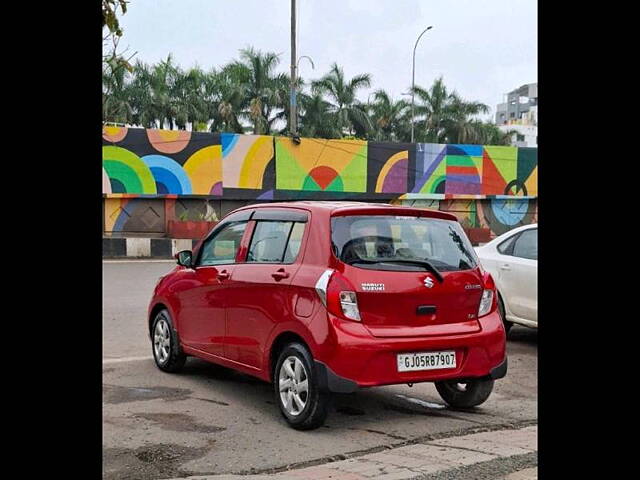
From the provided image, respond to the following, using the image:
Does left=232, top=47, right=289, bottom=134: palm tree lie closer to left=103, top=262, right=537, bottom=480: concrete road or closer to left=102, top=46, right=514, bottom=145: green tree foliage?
left=102, top=46, right=514, bottom=145: green tree foliage

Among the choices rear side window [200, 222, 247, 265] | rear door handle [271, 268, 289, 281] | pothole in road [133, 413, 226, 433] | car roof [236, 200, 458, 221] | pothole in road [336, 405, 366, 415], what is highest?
car roof [236, 200, 458, 221]

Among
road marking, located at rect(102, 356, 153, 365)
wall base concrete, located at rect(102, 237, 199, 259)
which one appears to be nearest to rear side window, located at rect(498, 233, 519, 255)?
road marking, located at rect(102, 356, 153, 365)

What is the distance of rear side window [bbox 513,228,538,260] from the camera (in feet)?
29.5

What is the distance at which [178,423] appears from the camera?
5.60 meters

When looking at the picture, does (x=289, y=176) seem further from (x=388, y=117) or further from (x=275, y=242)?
(x=388, y=117)

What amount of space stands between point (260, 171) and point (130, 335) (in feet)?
61.2

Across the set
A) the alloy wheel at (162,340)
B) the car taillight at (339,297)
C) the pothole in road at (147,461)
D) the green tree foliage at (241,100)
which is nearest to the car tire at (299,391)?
the car taillight at (339,297)

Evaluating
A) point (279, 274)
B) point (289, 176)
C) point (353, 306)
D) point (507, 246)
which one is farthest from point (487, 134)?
point (353, 306)

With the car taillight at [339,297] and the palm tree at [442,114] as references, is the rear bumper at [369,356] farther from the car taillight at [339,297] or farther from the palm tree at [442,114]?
the palm tree at [442,114]

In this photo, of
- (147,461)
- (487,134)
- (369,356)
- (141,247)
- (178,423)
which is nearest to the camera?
(147,461)

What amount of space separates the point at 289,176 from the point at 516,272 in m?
19.7

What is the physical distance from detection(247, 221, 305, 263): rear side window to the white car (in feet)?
12.5
